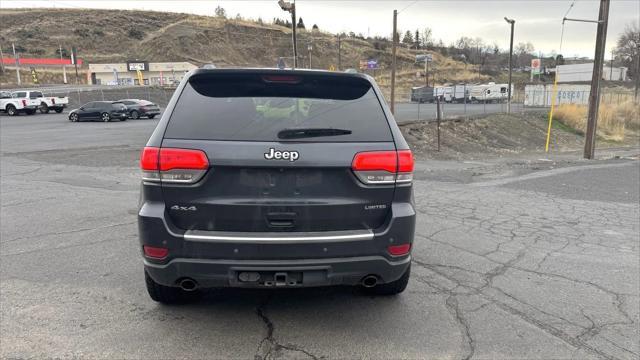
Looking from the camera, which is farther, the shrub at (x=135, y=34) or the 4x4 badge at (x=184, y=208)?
the shrub at (x=135, y=34)

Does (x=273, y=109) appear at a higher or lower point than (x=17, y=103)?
higher

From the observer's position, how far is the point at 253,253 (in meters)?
2.96

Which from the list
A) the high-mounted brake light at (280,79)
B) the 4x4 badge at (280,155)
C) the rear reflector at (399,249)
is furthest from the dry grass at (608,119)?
the 4x4 badge at (280,155)

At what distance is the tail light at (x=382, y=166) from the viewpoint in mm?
3033

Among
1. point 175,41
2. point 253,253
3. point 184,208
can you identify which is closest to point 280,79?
point 184,208

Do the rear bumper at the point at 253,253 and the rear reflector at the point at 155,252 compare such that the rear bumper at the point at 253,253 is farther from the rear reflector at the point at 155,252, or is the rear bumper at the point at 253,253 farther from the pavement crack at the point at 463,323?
the pavement crack at the point at 463,323

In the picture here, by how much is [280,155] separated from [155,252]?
3.45 ft

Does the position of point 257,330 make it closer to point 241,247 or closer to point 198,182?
point 241,247

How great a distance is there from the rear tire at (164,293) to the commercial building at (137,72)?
236ft

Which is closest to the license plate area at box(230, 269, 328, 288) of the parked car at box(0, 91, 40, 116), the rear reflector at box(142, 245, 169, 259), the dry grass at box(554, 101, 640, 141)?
the rear reflector at box(142, 245, 169, 259)

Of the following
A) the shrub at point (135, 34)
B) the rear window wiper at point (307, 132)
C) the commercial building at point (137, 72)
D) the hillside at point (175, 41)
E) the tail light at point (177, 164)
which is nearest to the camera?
the tail light at point (177, 164)

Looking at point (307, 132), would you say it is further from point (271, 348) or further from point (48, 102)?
point (48, 102)

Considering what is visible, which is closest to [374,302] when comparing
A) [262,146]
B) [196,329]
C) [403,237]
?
[403,237]

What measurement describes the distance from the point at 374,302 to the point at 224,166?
187cm
